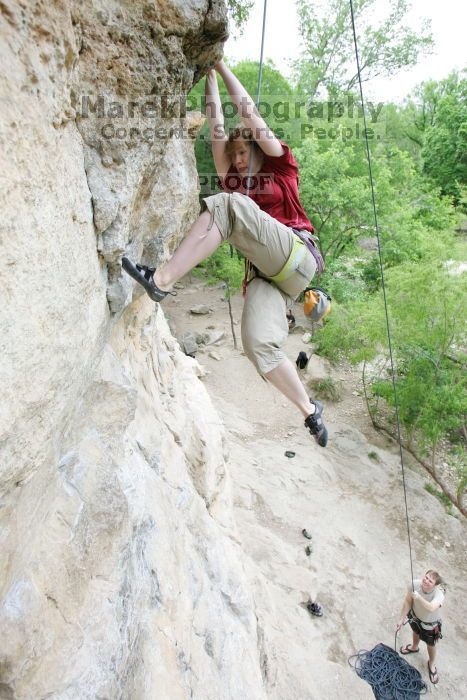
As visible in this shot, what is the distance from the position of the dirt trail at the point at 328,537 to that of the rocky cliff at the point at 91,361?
1.92m

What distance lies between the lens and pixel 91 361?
2.66 m

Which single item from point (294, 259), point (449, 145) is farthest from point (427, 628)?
point (449, 145)

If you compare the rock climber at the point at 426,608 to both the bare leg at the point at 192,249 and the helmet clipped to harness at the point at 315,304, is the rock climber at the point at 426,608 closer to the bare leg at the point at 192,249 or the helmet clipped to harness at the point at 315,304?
the helmet clipped to harness at the point at 315,304

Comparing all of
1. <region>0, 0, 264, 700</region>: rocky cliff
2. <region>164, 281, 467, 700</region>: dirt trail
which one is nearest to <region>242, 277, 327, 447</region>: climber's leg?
<region>0, 0, 264, 700</region>: rocky cliff

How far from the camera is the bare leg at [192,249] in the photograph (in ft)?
9.75

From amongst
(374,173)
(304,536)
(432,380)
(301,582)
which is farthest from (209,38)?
(374,173)

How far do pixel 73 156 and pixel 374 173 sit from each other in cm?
1417

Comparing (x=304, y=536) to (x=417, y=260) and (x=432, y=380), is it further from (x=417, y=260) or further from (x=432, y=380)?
(x=417, y=260)

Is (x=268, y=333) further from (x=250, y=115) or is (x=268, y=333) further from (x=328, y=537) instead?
(x=328, y=537)

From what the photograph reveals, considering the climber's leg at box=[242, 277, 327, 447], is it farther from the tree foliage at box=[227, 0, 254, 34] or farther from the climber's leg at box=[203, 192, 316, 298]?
the tree foliage at box=[227, 0, 254, 34]

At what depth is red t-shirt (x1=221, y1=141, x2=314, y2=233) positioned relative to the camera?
360 cm

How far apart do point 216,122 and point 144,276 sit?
4.97 feet

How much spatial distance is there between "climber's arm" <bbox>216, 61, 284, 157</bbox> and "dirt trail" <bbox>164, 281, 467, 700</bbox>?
4.53 meters

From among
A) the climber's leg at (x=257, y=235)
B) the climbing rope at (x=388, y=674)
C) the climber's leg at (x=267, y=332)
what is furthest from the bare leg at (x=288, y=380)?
the climbing rope at (x=388, y=674)
